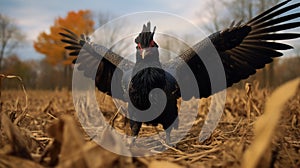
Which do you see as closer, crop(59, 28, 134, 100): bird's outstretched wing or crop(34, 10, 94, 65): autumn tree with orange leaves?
crop(59, 28, 134, 100): bird's outstretched wing

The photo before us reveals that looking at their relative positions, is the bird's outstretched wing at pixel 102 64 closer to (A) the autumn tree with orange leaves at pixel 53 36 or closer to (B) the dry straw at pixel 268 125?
(B) the dry straw at pixel 268 125

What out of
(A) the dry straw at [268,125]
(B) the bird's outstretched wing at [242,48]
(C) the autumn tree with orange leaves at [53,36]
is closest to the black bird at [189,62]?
(B) the bird's outstretched wing at [242,48]

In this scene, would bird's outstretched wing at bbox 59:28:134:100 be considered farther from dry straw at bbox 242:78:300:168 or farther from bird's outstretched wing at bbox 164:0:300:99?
dry straw at bbox 242:78:300:168

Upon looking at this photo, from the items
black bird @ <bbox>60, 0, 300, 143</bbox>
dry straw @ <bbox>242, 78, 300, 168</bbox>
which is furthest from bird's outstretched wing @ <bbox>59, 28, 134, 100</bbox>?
dry straw @ <bbox>242, 78, 300, 168</bbox>

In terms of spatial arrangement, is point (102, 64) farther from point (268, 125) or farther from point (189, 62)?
point (268, 125)

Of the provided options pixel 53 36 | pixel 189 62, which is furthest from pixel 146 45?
pixel 53 36

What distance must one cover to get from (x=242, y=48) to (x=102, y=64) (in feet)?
6.41

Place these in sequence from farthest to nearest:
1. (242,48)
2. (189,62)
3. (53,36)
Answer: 1. (53,36)
2. (242,48)
3. (189,62)

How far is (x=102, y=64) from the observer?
4.42 metres

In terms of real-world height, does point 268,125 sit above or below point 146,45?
below

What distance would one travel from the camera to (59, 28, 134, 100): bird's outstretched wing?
13.6 feet

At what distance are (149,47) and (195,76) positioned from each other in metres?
0.78

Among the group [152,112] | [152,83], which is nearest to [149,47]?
[152,83]

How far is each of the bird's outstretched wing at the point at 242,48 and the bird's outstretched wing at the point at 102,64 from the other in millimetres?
649
